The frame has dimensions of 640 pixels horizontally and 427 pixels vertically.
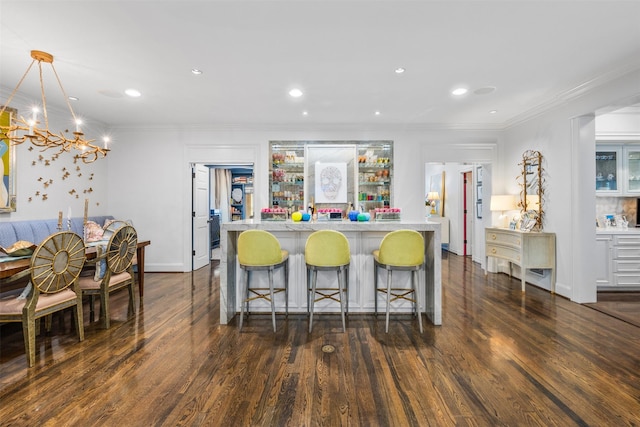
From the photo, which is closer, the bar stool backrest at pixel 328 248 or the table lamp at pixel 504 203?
the bar stool backrest at pixel 328 248

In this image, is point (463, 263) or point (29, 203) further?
point (463, 263)

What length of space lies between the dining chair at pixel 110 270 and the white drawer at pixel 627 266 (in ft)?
21.3

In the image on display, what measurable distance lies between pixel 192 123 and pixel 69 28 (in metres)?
3.00

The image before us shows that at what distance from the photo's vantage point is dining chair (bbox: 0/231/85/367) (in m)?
2.31

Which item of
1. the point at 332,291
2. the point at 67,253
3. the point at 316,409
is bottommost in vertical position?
the point at 316,409

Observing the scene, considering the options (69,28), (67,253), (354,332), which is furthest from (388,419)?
(69,28)

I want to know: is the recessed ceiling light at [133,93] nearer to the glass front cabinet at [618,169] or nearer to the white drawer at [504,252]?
the white drawer at [504,252]

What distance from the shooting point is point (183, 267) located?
5.65 meters

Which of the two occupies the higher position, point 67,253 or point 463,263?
point 67,253

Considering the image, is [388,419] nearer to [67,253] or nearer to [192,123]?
[67,253]

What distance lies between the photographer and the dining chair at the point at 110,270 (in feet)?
10.0

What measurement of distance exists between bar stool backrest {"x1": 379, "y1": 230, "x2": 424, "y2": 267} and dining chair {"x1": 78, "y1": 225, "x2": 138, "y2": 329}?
9.28ft

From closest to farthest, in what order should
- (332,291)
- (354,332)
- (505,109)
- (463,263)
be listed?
(354,332), (332,291), (505,109), (463,263)

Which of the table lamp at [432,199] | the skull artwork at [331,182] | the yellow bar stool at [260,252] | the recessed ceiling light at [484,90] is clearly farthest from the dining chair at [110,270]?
the table lamp at [432,199]
